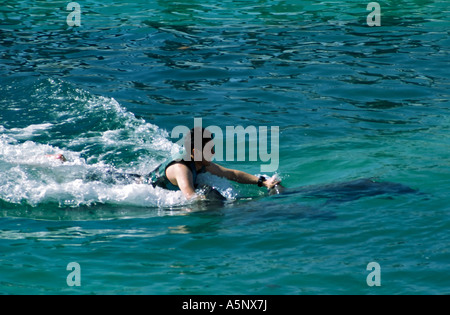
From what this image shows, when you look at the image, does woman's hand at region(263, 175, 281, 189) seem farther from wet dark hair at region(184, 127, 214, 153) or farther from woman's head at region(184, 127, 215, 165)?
wet dark hair at region(184, 127, 214, 153)

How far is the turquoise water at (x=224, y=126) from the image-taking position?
6.48 m

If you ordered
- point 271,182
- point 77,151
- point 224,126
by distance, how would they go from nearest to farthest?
1. point 271,182
2. point 77,151
3. point 224,126

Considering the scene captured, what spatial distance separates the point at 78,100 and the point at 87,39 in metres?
4.89

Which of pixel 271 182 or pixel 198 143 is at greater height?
pixel 198 143

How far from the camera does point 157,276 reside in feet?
20.6

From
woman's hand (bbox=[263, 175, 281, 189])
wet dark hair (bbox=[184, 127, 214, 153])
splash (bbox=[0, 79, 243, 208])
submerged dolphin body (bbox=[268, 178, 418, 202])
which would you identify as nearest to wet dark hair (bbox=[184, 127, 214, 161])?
wet dark hair (bbox=[184, 127, 214, 153])

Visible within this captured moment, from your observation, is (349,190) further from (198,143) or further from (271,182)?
(198,143)

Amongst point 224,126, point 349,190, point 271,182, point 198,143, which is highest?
point 224,126

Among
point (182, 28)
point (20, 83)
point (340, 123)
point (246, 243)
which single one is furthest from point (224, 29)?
point (246, 243)

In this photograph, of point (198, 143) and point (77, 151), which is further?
point (77, 151)

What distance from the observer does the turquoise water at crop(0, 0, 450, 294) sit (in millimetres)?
6484

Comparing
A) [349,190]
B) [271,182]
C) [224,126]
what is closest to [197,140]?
[271,182]

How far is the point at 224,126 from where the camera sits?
11.6 meters

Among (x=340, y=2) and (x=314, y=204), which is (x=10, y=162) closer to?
(x=314, y=204)
